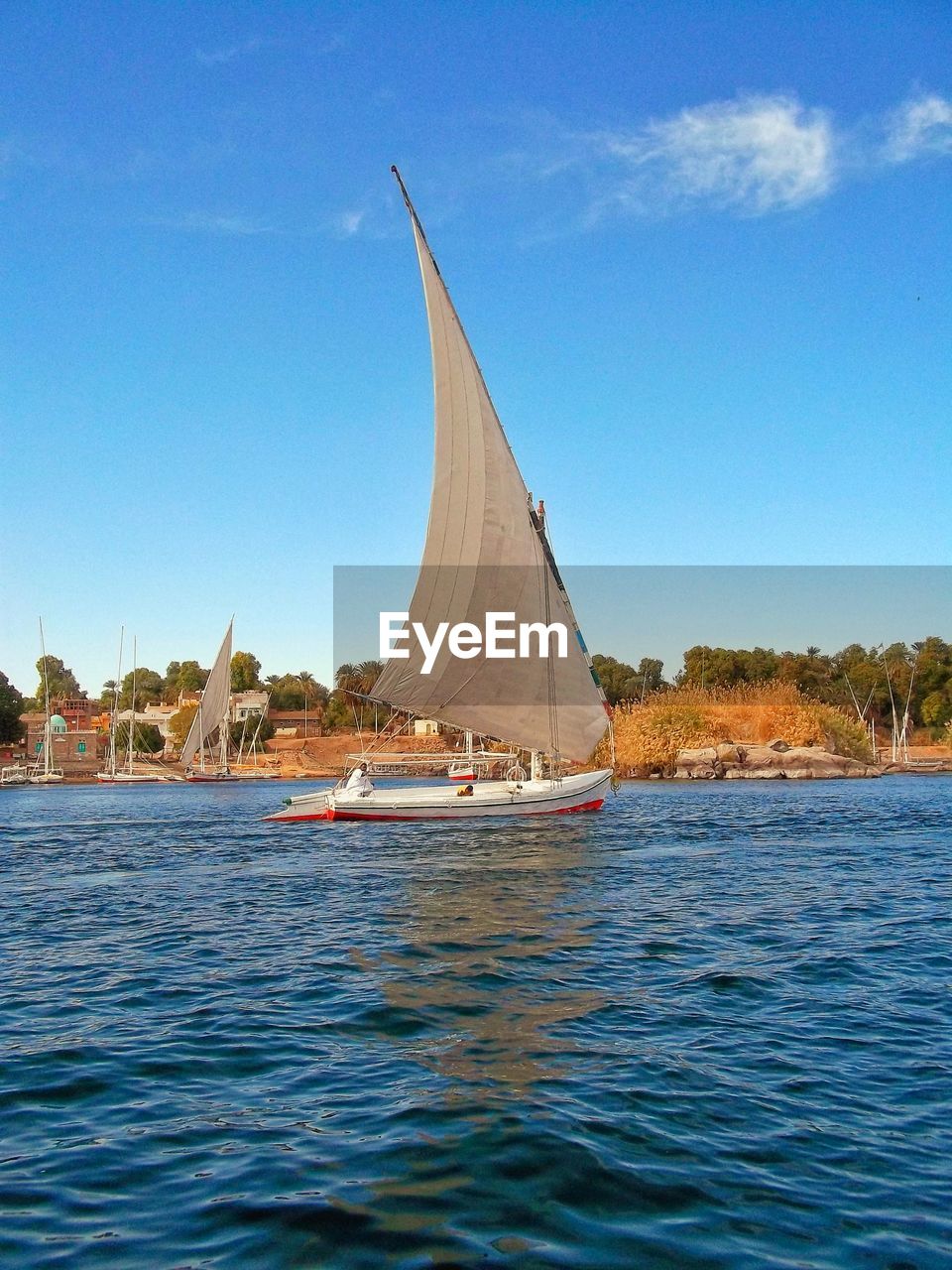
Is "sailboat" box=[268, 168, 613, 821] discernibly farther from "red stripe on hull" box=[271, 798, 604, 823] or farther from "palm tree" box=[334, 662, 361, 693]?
"palm tree" box=[334, 662, 361, 693]

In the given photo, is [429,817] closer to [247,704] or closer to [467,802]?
[467,802]

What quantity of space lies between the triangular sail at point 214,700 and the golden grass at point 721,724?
3450cm

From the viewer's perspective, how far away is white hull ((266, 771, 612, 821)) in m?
32.9

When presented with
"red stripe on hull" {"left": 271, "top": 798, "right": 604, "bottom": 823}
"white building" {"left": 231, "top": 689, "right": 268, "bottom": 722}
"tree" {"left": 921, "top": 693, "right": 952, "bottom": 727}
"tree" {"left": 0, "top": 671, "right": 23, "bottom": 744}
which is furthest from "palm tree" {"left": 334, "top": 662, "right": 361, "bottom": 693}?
"red stripe on hull" {"left": 271, "top": 798, "right": 604, "bottom": 823}

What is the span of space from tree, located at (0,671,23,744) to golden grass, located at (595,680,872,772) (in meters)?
70.4

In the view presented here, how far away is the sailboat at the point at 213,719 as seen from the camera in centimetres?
8969

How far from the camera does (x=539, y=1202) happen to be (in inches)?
248

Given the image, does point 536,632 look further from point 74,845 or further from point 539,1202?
point 539,1202

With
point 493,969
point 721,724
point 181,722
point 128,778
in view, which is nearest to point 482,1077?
point 493,969

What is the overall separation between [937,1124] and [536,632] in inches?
1024

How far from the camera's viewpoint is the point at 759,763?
241 ft

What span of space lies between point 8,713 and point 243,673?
5094 cm

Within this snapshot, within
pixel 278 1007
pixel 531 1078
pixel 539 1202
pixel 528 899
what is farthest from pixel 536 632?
pixel 539 1202

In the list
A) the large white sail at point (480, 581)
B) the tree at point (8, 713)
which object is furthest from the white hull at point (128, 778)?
the large white sail at point (480, 581)
